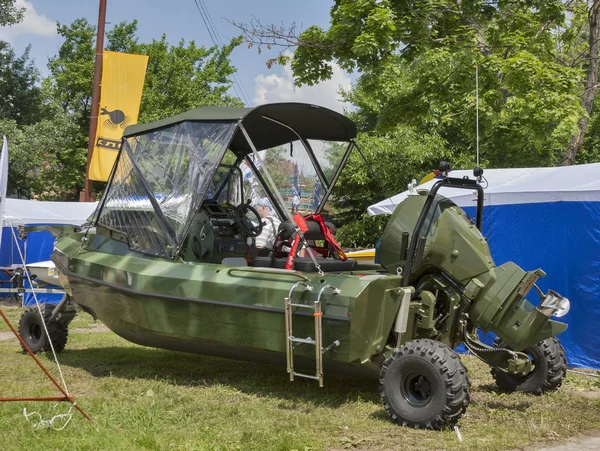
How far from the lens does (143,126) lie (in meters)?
7.78

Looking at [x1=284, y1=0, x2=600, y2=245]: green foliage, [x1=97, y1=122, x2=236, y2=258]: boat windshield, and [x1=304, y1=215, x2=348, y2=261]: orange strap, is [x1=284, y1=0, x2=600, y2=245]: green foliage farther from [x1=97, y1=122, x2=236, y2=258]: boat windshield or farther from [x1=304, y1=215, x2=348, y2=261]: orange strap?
[x1=97, y1=122, x2=236, y2=258]: boat windshield

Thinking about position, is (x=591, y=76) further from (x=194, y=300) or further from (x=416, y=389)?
(x=194, y=300)

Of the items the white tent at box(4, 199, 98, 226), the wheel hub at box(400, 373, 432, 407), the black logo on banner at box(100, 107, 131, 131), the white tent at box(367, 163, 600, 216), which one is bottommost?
the white tent at box(4, 199, 98, 226)

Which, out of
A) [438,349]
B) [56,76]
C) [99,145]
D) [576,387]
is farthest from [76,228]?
[56,76]

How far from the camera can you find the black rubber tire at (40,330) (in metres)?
9.05

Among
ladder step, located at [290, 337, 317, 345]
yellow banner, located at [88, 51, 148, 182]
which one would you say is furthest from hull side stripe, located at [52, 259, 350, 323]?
yellow banner, located at [88, 51, 148, 182]

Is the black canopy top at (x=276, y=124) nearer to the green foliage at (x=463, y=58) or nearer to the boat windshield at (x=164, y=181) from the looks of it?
the boat windshield at (x=164, y=181)

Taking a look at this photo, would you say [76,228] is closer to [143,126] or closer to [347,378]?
[143,126]

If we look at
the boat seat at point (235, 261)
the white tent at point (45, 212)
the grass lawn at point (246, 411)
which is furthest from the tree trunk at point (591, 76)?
the white tent at point (45, 212)

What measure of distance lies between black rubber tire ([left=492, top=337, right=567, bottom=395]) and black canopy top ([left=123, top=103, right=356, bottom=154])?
3.23 m

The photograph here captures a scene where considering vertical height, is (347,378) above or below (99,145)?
below

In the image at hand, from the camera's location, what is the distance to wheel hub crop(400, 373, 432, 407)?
19.1 feet

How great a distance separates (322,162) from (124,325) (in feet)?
9.97

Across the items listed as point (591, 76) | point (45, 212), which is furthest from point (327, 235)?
point (45, 212)
